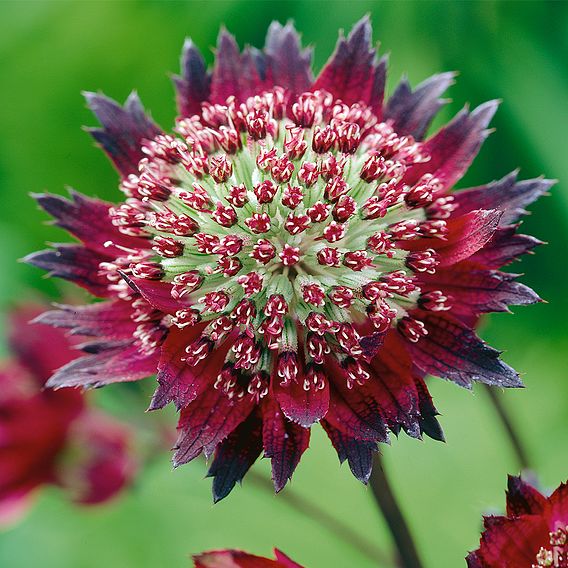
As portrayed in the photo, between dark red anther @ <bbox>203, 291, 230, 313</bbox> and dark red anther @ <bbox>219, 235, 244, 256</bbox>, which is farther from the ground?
dark red anther @ <bbox>219, 235, 244, 256</bbox>

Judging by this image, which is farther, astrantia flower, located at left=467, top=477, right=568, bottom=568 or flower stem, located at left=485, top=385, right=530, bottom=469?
flower stem, located at left=485, top=385, right=530, bottom=469

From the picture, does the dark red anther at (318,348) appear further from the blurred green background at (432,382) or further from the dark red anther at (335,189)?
the blurred green background at (432,382)

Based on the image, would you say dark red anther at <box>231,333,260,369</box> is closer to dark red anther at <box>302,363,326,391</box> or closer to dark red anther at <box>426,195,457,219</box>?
dark red anther at <box>302,363,326,391</box>

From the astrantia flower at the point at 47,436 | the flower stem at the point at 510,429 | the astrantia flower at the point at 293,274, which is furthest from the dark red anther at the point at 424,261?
the astrantia flower at the point at 47,436

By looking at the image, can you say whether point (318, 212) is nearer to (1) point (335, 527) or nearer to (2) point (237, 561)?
(2) point (237, 561)

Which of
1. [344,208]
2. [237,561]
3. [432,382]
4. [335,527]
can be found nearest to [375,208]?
[344,208]

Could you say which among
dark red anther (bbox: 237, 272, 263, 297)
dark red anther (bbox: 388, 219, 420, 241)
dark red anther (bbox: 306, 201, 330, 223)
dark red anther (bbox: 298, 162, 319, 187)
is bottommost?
dark red anther (bbox: 237, 272, 263, 297)

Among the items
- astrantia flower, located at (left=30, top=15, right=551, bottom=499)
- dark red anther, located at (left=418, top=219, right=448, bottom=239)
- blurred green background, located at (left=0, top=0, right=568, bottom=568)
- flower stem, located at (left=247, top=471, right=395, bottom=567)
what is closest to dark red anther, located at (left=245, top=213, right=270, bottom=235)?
astrantia flower, located at (left=30, top=15, right=551, bottom=499)

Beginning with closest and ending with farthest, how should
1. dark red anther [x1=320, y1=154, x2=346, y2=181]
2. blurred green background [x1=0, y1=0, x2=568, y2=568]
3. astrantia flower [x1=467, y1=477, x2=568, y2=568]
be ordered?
astrantia flower [x1=467, y1=477, x2=568, y2=568], dark red anther [x1=320, y1=154, x2=346, y2=181], blurred green background [x1=0, y1=0, x2=568, y2=568]
